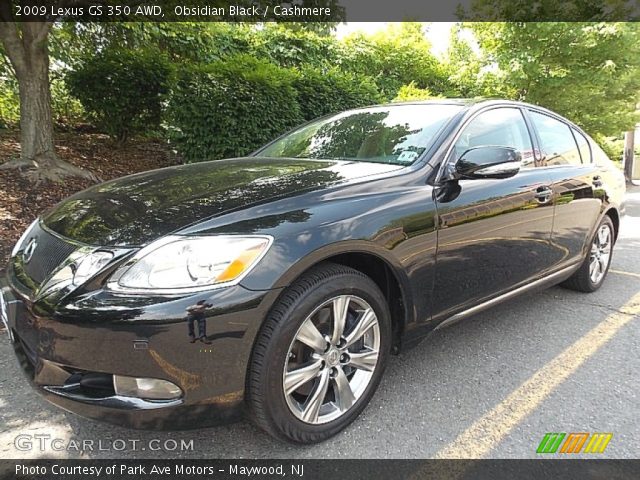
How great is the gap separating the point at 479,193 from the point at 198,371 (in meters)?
1.80

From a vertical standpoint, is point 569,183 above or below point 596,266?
above

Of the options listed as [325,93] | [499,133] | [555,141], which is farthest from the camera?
[325,93]

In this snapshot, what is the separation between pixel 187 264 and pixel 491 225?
179cm

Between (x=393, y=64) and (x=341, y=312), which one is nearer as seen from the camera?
(x=341, y=312)

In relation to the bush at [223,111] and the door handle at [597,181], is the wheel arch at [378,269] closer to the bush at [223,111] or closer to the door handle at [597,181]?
the door handle at [597,181]

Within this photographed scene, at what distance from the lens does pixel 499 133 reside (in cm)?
306

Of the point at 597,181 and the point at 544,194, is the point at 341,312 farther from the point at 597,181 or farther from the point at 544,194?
the point at 597,181

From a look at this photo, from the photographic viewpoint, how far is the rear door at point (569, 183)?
3301 millimetres

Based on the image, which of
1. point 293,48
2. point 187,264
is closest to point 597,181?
point 187,264

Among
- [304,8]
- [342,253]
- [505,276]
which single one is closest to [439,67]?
[304,8]

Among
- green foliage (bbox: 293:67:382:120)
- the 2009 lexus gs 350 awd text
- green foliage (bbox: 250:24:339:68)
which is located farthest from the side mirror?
green foliage (bbox: 250:24:339:68)

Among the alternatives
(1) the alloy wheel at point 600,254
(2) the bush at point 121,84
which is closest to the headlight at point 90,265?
(1) the alloy wheel at point 600,254

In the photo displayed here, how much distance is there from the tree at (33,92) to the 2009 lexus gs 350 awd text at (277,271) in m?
4.07

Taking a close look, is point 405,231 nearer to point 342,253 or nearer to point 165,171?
point 342,253
